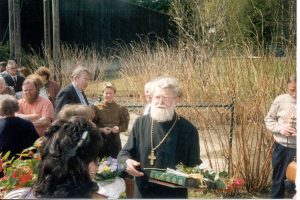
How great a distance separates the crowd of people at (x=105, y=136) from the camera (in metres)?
2.26

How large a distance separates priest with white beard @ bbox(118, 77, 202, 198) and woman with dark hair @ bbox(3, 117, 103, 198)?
892 millimetres

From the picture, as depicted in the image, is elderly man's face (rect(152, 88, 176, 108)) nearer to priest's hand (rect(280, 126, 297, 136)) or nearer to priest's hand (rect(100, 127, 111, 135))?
priest's hand (rect(280, 126, 297, 136))

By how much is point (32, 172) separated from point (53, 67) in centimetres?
753

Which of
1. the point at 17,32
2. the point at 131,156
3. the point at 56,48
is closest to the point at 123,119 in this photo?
the point at 131,156

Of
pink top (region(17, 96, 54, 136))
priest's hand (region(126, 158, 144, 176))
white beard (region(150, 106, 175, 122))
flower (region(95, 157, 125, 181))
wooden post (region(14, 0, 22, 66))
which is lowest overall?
flower (region(95, 157, 125, 181))

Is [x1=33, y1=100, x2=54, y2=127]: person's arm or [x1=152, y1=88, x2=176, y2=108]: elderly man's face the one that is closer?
[x1=152, y1=88, x2=176, y2=108]: elderly man's face

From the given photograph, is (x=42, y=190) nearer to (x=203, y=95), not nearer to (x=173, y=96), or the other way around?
(x=173, y=96)

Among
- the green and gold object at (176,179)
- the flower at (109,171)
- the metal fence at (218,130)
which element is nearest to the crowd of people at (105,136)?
the green and gold object at (176,179)

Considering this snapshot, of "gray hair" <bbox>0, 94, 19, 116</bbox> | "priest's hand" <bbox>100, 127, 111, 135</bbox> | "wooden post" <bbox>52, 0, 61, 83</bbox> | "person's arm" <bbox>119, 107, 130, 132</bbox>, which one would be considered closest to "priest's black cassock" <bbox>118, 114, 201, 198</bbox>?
"gray hair" <bbox>0, 94, 19, 116</bbox>

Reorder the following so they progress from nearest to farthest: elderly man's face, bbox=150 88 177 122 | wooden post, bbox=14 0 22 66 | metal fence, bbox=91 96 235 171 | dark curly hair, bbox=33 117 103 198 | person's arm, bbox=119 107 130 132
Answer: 1. dark curly hair, bbox=33 117 103 198
2. elderly man's face, bbox=150 88 177 122
3. person's arm, bbox=119 107 130 132
4. metal fence, bbox=91 96 235 171
5. wooden post, bbox=14 0 22 66

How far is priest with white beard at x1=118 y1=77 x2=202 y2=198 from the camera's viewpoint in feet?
10.6

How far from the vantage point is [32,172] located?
125 inches

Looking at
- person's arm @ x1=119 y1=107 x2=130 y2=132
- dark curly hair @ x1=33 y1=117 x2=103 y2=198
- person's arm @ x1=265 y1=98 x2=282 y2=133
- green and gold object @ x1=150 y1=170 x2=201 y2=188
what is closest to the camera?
dark curly hair @ x1=33 y1=117 x2=103 y2=198

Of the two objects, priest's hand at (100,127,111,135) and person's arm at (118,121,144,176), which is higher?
person's arm at (118,121,144,176)
